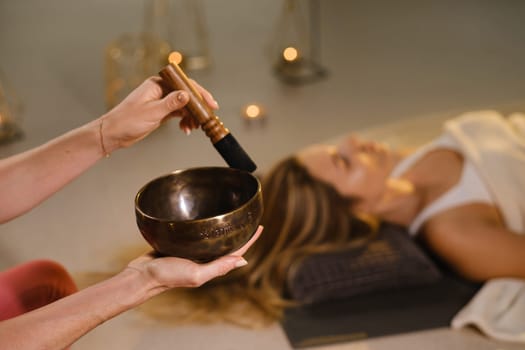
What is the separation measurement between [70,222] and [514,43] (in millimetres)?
2836

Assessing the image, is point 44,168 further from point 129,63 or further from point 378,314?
point 129,63

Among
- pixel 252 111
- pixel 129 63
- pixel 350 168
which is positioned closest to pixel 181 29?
pixel 129 63

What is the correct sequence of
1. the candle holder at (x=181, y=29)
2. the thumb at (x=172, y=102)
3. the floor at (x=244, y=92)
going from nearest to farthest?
the thumb at (x=172, y=102) → the floor at (x=244, y=92) → the candle holder at (x=181, y=29)

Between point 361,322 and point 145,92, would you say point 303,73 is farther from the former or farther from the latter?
point 145,92

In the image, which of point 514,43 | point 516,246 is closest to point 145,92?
point 516,246

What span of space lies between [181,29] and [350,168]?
2862 millimetres

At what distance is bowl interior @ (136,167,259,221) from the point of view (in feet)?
4.09

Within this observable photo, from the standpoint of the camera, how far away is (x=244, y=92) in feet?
12.0

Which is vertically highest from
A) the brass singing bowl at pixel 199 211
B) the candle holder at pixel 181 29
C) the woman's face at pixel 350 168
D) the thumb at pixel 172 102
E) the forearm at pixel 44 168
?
the candle holder at pixel 181 29

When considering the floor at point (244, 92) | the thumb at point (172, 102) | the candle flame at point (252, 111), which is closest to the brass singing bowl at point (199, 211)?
the thumb at point (172, 102)

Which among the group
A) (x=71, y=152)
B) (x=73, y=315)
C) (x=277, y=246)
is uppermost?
(x=71, y=152)

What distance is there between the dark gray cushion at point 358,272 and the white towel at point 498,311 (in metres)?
0.18

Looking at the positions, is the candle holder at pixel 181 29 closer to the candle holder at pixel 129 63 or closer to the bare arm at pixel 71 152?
the candle holder at pixel 129 63

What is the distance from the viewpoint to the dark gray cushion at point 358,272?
206 centimetres
